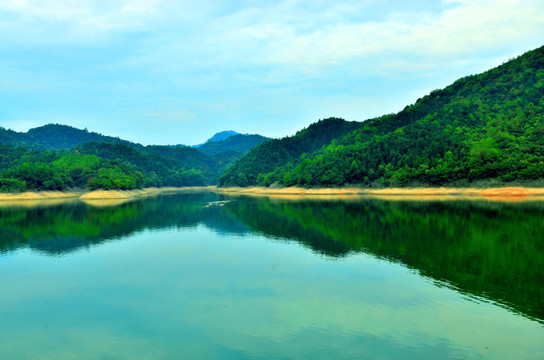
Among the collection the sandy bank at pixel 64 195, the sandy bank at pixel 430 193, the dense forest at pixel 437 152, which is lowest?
the sandy bank at pixel 430 193

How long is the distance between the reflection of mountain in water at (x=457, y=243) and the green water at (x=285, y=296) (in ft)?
0.61

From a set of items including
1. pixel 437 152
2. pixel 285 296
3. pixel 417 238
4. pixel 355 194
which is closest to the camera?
pixel 285 296

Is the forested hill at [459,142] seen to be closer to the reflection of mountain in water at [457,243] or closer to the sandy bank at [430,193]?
the sandy bank at [430,193]

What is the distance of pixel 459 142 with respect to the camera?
→ 376ft

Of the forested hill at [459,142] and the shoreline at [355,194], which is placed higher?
the forested hill at [459,142]

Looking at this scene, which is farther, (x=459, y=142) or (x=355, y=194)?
(x=355, y=194)

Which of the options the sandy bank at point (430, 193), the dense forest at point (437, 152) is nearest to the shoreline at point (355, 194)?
the sandy bank at point (430, 193)

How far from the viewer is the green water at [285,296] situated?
15.1 metres

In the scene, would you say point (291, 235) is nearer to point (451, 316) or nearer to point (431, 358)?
point (451, 316)

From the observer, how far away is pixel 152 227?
5519 centimetres

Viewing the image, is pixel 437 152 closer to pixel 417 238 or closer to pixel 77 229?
pixel 417 238

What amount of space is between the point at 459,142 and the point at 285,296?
111 metres

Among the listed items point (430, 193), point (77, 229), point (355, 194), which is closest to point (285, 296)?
point (77, 229)

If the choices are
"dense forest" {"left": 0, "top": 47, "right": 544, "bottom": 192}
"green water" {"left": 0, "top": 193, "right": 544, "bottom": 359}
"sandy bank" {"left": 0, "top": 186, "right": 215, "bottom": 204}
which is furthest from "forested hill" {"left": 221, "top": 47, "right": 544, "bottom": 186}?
"green water" {"left": 0, "top": 193, "right": 544, "bottom": 359}
